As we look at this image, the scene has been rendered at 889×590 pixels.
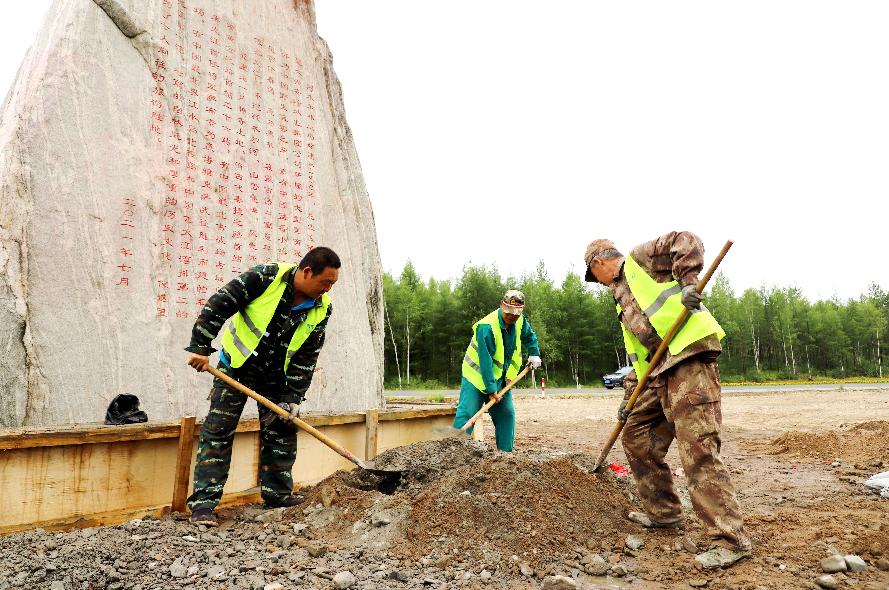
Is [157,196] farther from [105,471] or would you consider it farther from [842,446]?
[842,446]

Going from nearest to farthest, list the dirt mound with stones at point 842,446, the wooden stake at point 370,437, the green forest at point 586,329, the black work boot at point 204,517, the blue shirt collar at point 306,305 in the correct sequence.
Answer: the black work boot at point 204,517
the blue shirt collar at point 306,305
the wooden stake at point 370,437
the dirt mound with stones at point 842,446
the green forest at point 586,329

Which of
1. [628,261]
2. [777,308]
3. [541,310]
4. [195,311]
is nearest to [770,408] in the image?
[628,261]

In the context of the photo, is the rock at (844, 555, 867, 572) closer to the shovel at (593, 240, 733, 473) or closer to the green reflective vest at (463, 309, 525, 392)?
the shovel at (593, 240, 733, 473)

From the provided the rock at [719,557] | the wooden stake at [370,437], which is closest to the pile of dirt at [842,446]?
the rock at [719,557]

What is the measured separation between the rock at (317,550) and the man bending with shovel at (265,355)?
0.70 meters

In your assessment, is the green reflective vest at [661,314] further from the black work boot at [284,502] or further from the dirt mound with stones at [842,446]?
the dirt mound with stones at [842,446]

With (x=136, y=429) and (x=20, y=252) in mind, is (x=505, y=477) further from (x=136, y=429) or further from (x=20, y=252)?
(x=20, y=252)

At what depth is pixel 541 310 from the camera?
31734mm

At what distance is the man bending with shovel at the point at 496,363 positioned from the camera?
191 inches

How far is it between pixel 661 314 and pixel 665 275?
9.5 inches

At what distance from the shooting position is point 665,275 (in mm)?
2990

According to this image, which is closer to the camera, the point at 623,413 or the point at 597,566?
the point at 597,566

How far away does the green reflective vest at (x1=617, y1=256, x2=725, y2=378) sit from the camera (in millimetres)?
2744

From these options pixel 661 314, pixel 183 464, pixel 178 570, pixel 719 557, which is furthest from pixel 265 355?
pixel 719 557
